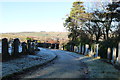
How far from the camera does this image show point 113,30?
24.4 m

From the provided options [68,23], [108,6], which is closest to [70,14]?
[68,23]

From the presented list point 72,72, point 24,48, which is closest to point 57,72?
point 72,72

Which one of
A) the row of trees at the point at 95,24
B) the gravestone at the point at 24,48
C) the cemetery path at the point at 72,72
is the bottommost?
the cemetery path at the point at 72,72

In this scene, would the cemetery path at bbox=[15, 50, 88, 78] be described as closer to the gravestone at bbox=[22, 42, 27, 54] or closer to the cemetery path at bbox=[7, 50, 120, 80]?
the cemetery path at bbox=[7, 50, 120, 80]

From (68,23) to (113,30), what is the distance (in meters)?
13.7

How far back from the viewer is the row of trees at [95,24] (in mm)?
21273

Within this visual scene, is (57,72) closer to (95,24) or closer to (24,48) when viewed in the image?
(24,48)

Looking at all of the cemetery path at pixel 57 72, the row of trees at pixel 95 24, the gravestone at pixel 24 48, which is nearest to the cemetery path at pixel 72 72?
the cemetery path at pixel 57 72

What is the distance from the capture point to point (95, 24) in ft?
89.0

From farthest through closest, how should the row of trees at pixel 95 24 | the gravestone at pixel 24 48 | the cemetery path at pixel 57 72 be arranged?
the row of trees at pixel 95 24
the gravestone at pixel 24 48
the cemetery path at pixel 57 72

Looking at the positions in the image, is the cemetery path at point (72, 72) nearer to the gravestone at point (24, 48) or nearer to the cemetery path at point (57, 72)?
the cemetery path at point (57, 72)

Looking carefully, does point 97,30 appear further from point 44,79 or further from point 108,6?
point 44,79

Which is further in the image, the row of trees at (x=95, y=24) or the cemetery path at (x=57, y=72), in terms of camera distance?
the row of trees at (x=95, y=24)

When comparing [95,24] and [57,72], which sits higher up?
[95,24]
